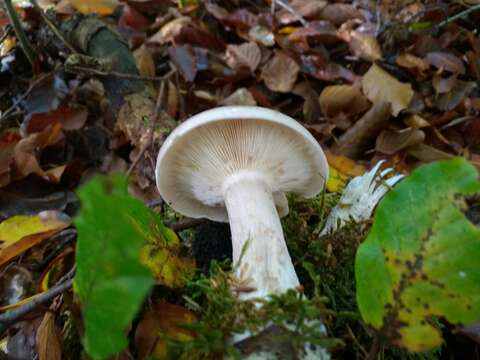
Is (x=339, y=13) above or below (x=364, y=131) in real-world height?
above

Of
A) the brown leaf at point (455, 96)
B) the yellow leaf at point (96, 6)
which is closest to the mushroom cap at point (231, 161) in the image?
the brown leaf at point (455, 96)

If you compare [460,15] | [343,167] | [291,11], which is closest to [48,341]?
[343,167]

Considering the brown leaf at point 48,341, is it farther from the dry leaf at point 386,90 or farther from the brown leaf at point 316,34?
the brown leaf at point 316,34

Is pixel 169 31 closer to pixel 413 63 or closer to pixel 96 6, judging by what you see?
pixel 96 6

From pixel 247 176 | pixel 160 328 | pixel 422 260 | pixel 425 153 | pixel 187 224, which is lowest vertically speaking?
pixel 425 153

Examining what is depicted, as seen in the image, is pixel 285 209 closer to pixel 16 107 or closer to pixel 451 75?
pixel 451 75

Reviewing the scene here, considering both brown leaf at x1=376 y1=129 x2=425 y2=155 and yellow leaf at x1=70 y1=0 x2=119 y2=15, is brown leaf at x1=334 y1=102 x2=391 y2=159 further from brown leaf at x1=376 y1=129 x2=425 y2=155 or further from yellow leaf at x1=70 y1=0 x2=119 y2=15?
yellow leaf at x1=70 y1=0 x2=119 y2=15
